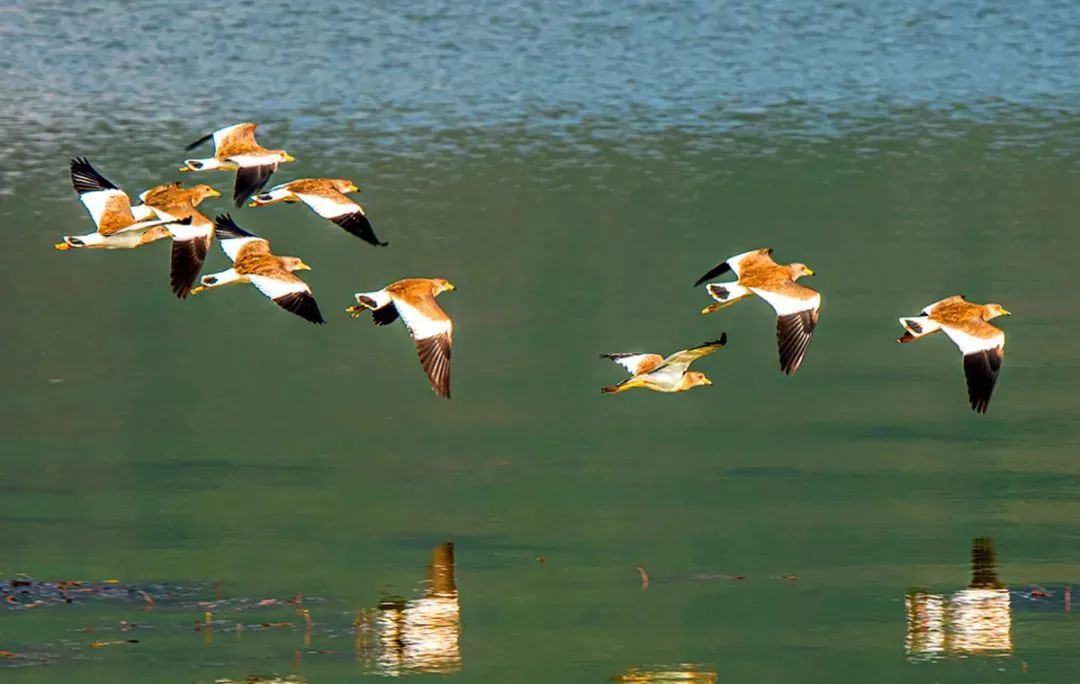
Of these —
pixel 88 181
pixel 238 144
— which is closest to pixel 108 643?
pixel 88 181

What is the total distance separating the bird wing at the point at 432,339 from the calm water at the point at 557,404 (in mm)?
810

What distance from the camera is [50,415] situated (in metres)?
20.2

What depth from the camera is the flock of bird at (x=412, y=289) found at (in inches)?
696

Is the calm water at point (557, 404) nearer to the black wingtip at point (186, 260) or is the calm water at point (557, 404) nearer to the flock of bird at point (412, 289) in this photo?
the flock of bird at point (412, 289)

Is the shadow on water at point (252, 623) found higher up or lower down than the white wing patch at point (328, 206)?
lower down

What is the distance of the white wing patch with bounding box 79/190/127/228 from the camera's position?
1961cm

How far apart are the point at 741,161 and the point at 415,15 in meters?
14.6

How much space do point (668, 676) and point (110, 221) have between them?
762 cm

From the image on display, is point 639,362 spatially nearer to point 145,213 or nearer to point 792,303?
point 792,303

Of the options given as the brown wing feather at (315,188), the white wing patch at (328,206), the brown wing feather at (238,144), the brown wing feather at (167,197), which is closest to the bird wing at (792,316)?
the white wing patch at (328,206)

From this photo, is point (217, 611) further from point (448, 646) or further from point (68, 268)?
point (68, 268)

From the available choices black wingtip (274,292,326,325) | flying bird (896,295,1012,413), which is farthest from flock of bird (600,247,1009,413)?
black wingtip (274,292,326,325)

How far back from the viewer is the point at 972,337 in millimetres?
17875

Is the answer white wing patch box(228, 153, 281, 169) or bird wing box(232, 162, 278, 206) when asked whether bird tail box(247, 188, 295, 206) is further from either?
white wing patch box(228, 153, 281, 169)
